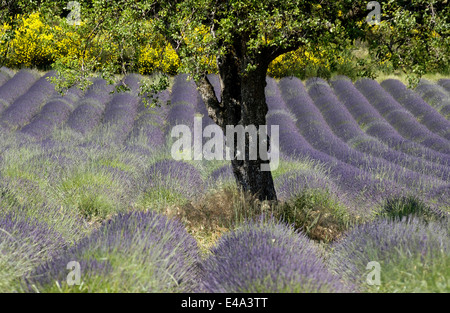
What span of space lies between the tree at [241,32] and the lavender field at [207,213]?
2.95ft

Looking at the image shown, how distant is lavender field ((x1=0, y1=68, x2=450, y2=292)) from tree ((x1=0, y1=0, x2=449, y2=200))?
900 millimetres

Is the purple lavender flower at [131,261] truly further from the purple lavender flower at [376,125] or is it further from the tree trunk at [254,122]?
the purple lavender flower at [376,125]

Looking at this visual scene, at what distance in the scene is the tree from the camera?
12.5ft

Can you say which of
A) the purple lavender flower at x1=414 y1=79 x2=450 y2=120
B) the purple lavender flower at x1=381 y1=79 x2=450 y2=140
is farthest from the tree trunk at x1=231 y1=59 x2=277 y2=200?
the purple lavender flower at x1=414 y1=79 x2=450 y2=120

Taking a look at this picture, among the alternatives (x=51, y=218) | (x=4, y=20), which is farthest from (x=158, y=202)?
(x=4, y=20)

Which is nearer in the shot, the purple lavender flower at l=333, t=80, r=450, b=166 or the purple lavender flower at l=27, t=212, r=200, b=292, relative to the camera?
the purple lavender flower at l=27, t=212, r=200, b=292

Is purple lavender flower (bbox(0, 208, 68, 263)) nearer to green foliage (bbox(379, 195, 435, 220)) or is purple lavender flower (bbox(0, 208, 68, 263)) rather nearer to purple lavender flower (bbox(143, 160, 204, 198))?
purple lavender flower (bbox(143, 160, 204, 198))

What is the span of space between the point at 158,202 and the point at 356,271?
9.17 feet

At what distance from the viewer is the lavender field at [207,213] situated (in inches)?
108

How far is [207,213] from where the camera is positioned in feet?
16.7
